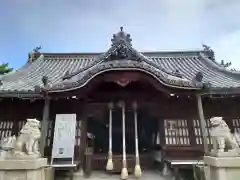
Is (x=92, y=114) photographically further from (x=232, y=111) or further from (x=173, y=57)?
(x=173, y=57)

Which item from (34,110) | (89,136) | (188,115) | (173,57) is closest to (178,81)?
(188,115)

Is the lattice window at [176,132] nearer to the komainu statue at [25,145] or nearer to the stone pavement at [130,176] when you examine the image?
the stone pavement at [130,176]

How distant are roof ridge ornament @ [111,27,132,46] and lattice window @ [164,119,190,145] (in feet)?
12.3

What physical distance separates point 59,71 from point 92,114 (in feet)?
16.3

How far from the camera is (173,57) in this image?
1461cm

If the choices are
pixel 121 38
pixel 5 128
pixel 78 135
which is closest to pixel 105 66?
pixel 121 38

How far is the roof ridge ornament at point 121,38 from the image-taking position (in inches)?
349

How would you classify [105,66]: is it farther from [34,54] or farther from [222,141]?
[34,54]

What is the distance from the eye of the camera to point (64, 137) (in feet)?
24.5

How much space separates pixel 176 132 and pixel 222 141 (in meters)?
2.85

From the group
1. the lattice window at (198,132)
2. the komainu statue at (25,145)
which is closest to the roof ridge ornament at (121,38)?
the lattice window at (198,132)

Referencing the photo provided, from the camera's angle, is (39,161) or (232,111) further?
(232,111)

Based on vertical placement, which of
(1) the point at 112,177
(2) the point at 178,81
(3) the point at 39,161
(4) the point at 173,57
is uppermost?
(4) the point at 173,57

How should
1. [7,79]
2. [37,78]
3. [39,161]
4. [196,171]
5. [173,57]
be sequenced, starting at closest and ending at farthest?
1. [39,161]
2. [196,171]
3. [7,79]
4. [37,78]
5. [173,57]
